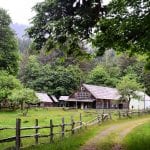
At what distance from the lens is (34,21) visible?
2309cm

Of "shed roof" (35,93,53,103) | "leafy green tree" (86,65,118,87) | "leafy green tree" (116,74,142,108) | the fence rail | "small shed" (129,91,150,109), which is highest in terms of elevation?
"leafy green tree" (86,65,118,87)

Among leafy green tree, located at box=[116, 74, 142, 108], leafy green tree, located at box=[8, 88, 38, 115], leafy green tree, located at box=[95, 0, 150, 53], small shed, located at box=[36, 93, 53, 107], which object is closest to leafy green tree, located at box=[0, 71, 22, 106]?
leafy green tree, located at box=[8, 88, 38, 115]

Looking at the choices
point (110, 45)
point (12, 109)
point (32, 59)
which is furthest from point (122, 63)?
point (110, 45)

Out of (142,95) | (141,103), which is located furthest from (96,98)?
(141,103)

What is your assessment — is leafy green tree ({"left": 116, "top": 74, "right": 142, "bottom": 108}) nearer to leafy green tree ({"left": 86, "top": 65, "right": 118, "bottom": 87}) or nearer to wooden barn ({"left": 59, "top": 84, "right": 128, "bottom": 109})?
wooden barn ({"left": 59, "top": 84, "right": 128, "bottom": 109})

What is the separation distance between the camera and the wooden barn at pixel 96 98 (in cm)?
11138

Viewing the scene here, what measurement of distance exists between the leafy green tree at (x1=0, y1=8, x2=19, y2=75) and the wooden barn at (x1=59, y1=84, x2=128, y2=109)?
31594mm

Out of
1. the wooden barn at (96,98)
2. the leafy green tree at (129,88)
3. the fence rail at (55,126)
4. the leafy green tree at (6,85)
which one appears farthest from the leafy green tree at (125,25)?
the wooden barn at (96,98)

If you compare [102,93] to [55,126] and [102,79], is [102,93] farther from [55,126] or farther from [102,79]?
[55,126]

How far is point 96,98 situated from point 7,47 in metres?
35.1

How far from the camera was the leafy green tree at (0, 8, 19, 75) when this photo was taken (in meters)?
82.4

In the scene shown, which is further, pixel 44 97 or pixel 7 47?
pixel 44 97

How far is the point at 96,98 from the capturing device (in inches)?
4345

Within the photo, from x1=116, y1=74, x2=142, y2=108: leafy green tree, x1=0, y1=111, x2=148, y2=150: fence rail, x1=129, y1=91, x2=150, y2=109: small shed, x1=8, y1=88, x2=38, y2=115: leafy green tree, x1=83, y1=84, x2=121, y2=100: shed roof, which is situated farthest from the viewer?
x1=129, y1=91, x2=150, y2=109: small shed
